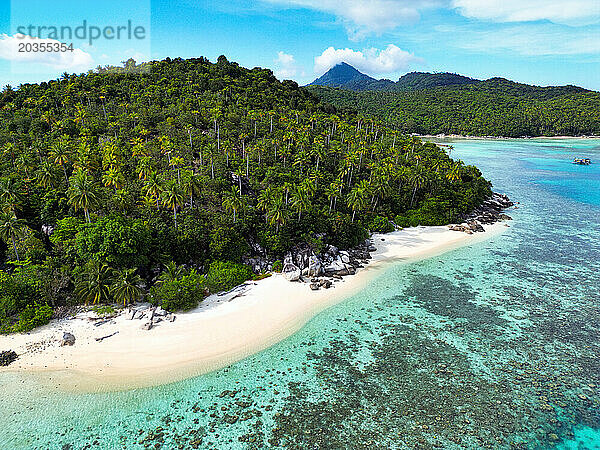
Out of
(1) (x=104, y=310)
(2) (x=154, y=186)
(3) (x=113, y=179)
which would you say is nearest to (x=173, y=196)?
(2) (x=154, y=186)

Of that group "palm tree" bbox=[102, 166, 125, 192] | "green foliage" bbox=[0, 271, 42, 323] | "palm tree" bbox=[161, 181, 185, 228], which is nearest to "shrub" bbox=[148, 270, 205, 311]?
"palm tree" bbox=[161, 181, 185, 228]

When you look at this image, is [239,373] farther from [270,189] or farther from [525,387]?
[270,189]

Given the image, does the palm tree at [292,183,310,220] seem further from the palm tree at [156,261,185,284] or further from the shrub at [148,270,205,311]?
the shrub at [148,270,205,311]

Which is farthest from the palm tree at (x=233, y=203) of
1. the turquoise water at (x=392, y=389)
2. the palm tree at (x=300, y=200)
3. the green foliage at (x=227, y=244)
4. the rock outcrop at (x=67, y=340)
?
the rock outcrop at (x=67, y=340)

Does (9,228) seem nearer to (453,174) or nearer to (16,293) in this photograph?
(16,293)

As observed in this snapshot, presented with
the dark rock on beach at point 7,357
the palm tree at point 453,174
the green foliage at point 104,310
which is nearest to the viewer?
the dark rock on beach at point 7,357

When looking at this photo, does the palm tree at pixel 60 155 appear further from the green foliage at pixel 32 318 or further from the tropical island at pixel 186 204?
the green foliage at pixel 32 318
